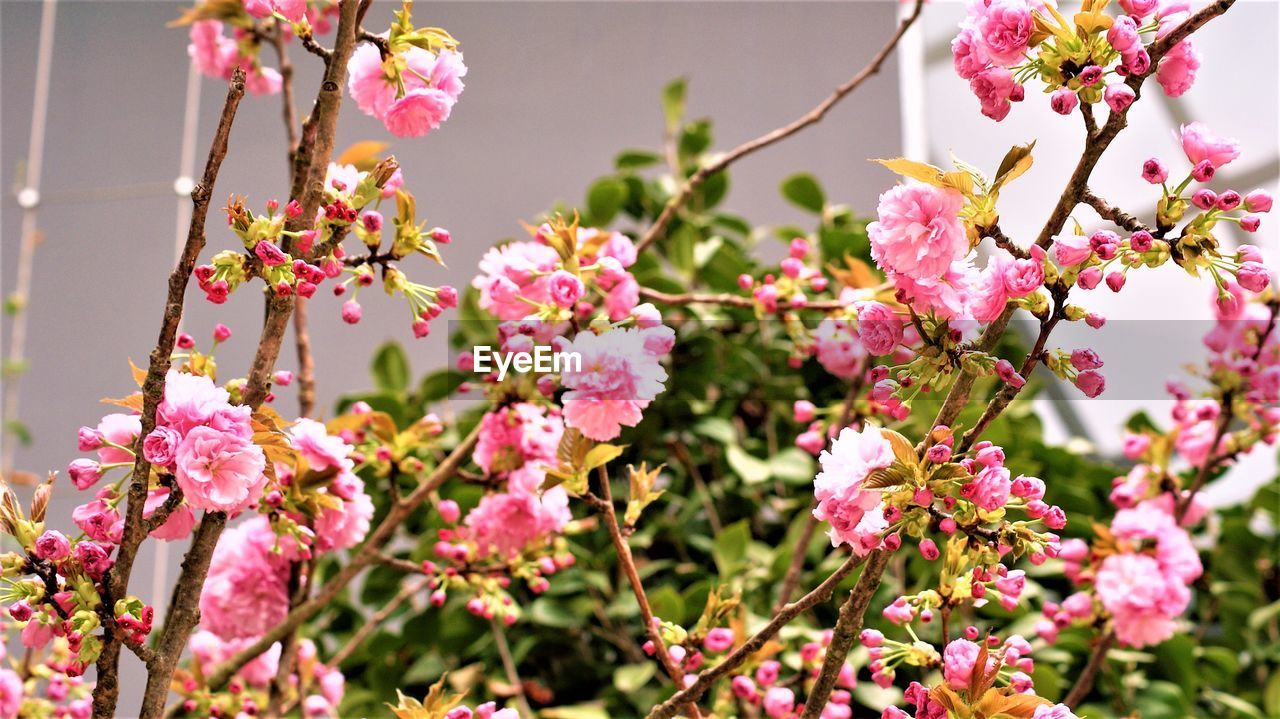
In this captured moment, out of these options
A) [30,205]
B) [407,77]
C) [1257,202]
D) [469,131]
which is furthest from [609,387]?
[30,205]

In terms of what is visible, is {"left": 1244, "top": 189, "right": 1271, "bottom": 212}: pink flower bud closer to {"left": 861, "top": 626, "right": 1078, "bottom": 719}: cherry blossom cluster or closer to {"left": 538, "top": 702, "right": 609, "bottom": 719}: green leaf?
{"left": 861, "top": 626, "right": 1078, "bottom": 719}: cherry blossom cluster

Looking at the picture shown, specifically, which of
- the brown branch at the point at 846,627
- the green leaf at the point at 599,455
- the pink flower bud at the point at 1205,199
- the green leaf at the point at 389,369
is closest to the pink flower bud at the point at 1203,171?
the pink flower bud at the point at 1205,199

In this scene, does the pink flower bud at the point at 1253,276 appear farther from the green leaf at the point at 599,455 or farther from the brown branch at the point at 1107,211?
the green leaf at the point at 599,455

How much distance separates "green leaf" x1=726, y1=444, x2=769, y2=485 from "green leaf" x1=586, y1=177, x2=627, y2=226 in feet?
1.08

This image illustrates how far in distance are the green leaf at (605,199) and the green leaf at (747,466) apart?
33 cm

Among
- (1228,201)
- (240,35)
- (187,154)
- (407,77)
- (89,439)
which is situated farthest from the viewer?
(187,154)

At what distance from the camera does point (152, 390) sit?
1.68ft

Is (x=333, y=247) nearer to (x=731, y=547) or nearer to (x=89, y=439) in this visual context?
(x=89, y=439)

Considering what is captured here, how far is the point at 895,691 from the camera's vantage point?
Answer: 100cm

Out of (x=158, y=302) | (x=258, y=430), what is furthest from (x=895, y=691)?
(x=158, y=302)

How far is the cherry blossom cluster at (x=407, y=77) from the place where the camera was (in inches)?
25.2

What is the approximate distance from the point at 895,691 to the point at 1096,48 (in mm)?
693

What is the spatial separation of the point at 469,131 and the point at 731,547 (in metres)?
0.76

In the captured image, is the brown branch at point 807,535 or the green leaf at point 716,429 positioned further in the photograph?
the green leaf at point 716,429
